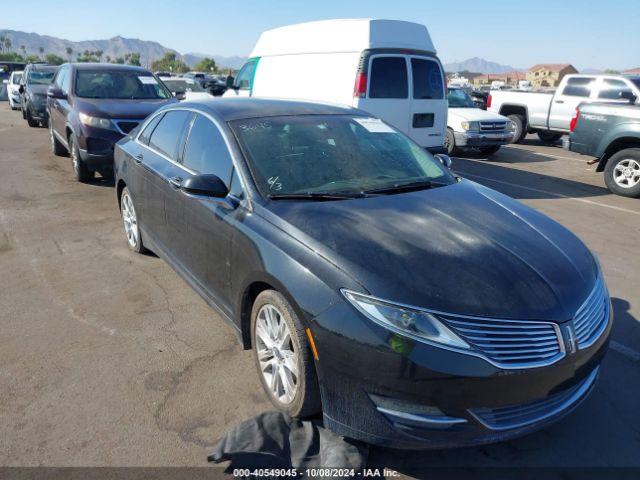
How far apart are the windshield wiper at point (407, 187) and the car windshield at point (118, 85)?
673 cm

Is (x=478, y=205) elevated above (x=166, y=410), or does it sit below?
above

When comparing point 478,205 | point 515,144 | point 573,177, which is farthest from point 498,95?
point 478,205

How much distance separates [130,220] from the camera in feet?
17.0

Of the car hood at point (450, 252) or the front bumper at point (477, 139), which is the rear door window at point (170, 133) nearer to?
the car hood at point (450, 252)

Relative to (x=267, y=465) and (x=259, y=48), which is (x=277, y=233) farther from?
(x=259, y=48)

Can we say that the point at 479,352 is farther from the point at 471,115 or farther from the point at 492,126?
the point at 492,126

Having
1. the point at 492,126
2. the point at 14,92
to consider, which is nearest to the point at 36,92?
the point at 14,92

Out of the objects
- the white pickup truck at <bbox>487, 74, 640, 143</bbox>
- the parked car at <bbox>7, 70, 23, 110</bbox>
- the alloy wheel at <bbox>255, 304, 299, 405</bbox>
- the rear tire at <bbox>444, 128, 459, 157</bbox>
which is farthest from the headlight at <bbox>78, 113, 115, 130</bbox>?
the parked car at <bbox>7, 70, 23, 110</bbox>

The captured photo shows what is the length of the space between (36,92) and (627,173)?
1547 cm

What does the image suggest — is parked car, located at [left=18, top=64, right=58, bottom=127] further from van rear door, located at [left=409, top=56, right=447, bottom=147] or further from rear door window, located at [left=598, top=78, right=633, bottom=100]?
rear door window, located at [left=598, top=78, right=633, bottom=100]

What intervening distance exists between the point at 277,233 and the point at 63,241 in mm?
3874

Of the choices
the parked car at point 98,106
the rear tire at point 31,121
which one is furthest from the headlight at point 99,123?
the rear tire at point 31,121

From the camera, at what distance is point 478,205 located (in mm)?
3234

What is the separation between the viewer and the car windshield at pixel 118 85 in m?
8.52
